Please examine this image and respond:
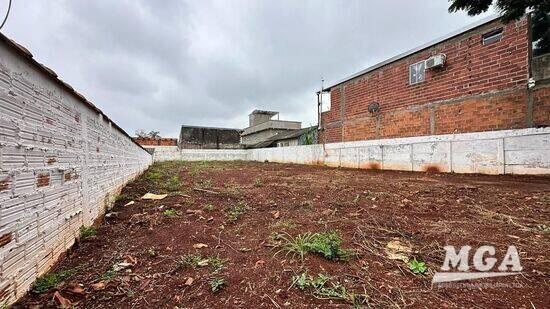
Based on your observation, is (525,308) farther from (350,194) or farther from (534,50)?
(534,50)

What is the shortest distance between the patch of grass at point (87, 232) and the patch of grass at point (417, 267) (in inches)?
118

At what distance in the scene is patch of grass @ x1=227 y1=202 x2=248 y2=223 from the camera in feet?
10.6

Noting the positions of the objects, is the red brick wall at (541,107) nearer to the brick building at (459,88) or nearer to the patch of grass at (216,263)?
the brick building at (459,88)

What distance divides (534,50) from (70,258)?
9.62 m

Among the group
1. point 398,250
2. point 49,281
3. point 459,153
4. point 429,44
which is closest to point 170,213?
point 49,281

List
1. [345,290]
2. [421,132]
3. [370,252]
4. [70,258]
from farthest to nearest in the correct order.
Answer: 1. [421,132]
2. [370,252]
3. [70,258]
4. [345,290]

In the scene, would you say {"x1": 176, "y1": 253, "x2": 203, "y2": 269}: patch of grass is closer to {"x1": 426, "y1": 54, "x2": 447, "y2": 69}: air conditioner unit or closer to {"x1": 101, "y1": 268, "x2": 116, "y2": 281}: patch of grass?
{"x1": 101, "y1": 268, "x2": 116, "y2": 281}: patch of grass

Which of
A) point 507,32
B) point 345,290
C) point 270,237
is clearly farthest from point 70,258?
point 507,32

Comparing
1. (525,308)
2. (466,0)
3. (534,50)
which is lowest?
(525,308)

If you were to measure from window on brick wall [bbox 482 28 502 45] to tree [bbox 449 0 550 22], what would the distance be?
1.88 meters

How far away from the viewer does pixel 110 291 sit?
5.43 feet

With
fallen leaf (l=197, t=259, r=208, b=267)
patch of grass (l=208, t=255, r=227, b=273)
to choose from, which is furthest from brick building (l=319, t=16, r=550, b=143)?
fallen leaf (l=197, t=259, r=208, b=267)

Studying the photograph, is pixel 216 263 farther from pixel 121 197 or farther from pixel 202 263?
pixel 121 197

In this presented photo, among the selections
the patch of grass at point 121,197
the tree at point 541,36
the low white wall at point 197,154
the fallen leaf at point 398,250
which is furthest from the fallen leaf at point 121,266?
the low white wall at point 197,154
